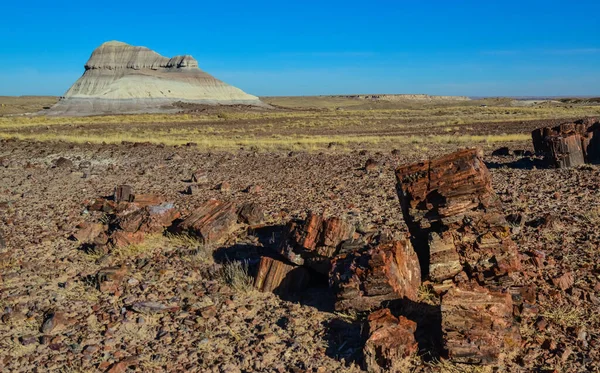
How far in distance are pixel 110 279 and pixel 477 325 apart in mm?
4424

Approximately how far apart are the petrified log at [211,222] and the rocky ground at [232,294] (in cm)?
19

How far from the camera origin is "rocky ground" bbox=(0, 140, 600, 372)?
4902mm

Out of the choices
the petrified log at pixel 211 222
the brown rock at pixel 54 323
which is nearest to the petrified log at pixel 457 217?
the petrified log at pixel 211 222

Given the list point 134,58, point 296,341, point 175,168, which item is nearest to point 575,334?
point 296,341

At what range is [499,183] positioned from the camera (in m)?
11.6

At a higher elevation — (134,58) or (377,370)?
(134,58)

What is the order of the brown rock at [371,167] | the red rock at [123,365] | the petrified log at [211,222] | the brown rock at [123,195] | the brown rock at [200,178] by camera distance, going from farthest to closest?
the brown rock at [371,167] < the brown rock at [200,178] < the brown rock at [123,195] < the petrified log at [211,222] < the red rock at [123,365]

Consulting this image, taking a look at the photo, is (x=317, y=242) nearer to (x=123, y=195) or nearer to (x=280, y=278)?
(x=280, y=278)

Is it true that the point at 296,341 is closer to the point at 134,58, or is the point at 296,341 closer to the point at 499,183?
the point at 499,183

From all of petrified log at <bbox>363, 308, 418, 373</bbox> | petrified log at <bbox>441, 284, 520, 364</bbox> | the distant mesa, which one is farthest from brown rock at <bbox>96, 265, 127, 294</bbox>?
the distant mesa

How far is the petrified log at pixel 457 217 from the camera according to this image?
5824mm

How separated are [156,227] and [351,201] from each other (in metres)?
3.84

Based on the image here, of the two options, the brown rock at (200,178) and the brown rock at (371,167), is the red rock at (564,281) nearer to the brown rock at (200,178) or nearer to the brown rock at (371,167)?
the brown rock at (371,167)

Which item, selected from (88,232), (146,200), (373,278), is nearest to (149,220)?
(88,232)
